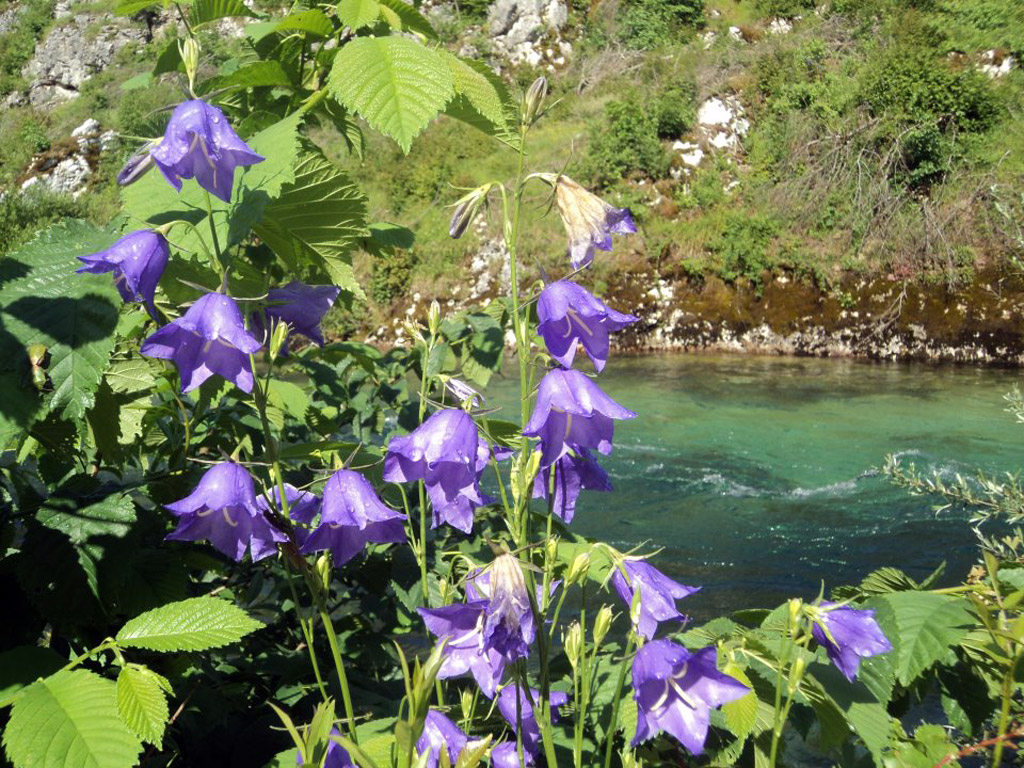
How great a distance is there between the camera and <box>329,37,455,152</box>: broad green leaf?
954 millimetres

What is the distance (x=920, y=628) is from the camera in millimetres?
980

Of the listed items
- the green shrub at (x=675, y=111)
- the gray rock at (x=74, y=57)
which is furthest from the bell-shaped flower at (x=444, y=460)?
the gray rock at (x=74, y=57)

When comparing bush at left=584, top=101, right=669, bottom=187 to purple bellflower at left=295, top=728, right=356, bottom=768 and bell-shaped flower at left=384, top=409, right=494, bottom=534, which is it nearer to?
bell-shaped flower at left=384, top=409, right=494, bottom=534

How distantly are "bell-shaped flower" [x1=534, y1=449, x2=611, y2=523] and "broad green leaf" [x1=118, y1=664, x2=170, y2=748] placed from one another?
430 millimetres

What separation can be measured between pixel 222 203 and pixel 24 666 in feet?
1.84

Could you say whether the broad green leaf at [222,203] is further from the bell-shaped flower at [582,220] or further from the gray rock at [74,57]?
the gray rock at [74,57]

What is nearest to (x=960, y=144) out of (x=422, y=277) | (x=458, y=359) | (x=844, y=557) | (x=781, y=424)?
(x=781, y=424)

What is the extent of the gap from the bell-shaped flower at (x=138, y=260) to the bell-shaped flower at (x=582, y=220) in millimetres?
409

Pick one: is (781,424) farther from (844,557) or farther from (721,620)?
(721,620)

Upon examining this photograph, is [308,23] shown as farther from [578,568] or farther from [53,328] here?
[578,568]

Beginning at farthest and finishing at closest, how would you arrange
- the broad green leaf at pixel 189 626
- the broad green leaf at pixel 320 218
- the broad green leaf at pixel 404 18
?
the broad green leaf at pixel 404 18, the broad green leaf at pixel 320 218, the broad green leaf at pixel 189 626

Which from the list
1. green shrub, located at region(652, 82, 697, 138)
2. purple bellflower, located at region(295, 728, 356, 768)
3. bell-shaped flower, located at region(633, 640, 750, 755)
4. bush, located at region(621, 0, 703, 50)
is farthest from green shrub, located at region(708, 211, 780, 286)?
purple bellflower, located at region(295, 728, 356, 768)

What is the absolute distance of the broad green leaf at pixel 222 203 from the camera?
0.93m

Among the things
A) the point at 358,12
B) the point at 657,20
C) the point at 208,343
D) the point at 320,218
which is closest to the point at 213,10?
the point at 358,12
